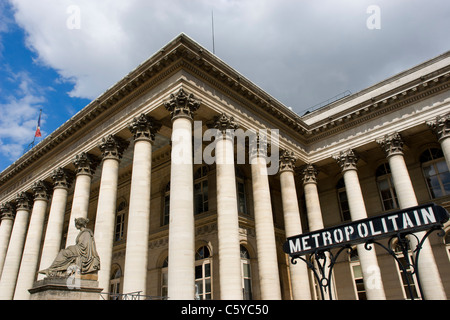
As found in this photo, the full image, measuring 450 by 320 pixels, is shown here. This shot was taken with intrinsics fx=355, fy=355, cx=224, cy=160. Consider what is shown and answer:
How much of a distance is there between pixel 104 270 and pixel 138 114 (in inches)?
283

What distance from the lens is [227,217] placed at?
48.2ft

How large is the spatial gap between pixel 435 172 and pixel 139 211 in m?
16.9

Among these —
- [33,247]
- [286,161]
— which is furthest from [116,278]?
[286,161]

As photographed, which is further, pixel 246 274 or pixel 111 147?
pixel 246 274

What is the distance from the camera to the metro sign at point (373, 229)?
18.9ft

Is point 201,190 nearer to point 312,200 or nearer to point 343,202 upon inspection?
point 312,200

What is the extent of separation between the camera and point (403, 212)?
19.7ft

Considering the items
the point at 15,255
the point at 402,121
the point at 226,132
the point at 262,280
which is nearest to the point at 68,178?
the point at 15,255

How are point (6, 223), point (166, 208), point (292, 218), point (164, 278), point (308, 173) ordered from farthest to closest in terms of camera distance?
point (6, 223)
point (166, 208)
point (308, 173)
point (164, 278)
point (292, 218)

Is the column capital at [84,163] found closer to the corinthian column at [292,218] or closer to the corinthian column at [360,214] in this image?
the corinthian column at [292,218]

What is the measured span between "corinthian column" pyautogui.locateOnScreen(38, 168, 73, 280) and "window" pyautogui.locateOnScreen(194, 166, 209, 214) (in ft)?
25.4

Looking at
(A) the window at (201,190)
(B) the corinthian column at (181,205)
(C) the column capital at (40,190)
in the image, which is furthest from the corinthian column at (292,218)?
(C) the column capital at (40,190)

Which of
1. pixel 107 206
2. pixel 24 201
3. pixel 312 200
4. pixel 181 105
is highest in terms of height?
pixel 24 201

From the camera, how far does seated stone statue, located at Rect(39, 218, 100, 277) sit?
10.1 meters
